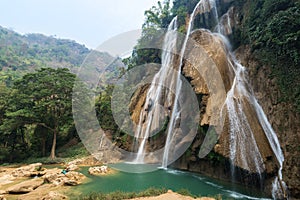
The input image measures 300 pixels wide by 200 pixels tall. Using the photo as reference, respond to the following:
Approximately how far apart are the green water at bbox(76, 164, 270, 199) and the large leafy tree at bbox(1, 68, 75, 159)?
28.9 ft

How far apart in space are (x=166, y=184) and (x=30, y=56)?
74.7 m

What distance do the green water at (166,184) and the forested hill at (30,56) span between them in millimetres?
27461

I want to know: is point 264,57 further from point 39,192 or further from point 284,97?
point 39,192

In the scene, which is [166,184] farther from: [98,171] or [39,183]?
[39,183]

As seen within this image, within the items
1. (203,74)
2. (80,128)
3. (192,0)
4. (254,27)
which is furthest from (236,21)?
(80,128)

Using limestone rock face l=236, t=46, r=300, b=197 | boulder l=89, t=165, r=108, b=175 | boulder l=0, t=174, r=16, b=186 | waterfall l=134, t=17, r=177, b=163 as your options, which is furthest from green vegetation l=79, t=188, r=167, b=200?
waterfall l=134, t=17, r=177, b=163

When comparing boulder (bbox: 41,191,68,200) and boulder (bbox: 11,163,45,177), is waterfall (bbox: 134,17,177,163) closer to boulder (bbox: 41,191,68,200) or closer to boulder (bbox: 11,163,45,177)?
boulder (bbox: 11,163,45,177)

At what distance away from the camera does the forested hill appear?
50597 mm

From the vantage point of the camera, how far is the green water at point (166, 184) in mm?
9047

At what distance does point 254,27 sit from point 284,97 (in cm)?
485

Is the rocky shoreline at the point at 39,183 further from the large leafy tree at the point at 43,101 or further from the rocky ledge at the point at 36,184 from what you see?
the large leafy tree at the point at 43,101

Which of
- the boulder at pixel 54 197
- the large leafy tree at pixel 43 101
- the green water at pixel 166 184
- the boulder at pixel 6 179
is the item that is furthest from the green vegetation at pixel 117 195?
the large leafy tree at pixel 43 101

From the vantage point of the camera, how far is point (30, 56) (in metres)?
70.9

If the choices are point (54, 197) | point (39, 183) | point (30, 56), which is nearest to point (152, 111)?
point (39, 183)
